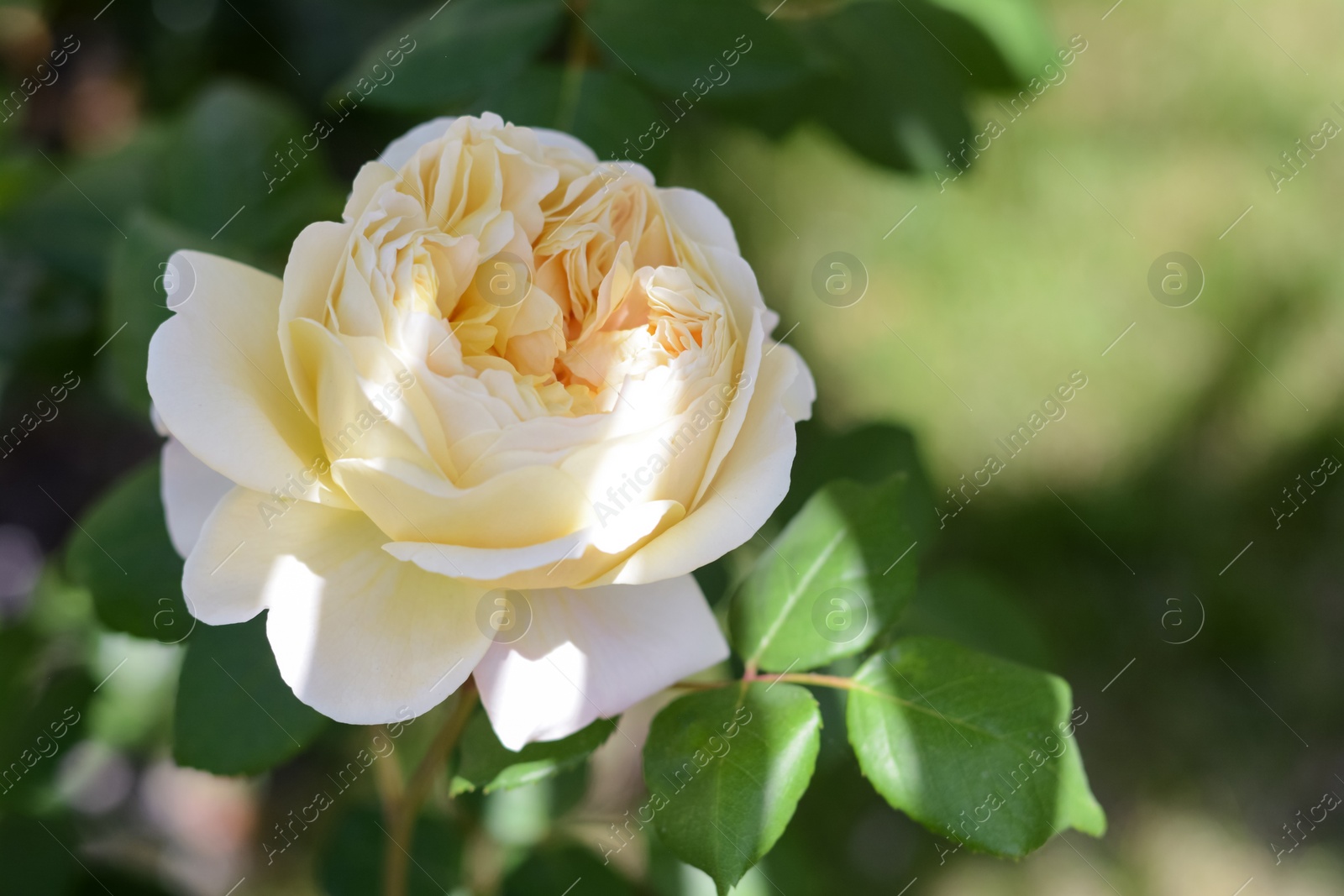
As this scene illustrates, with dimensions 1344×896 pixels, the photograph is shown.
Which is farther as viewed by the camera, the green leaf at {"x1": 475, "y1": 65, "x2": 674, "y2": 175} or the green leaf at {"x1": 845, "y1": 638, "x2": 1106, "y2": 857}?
the green leaf at {"x1": 475, "y1": 65, "x2": 674, "y2": 175}

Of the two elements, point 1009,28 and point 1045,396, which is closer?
point 1009,28

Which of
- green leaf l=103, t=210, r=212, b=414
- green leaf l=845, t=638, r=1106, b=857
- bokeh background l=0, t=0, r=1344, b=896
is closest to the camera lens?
green leaf l=845, t=638, r=1106, b=857

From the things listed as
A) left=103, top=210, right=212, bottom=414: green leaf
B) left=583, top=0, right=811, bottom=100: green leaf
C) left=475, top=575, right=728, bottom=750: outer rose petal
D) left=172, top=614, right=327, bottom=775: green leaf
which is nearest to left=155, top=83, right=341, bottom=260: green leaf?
left=103, top=210, right=212, bottom=414: green leaf

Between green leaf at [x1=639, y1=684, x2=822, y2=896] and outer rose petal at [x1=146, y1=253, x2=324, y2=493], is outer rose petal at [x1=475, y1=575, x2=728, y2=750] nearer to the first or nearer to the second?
green leaf at [x1=639, y1=684, x2=822, y2=896]

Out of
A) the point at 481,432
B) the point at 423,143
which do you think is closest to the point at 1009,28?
the point at 423,143

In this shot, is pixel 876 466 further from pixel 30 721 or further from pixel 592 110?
pixel 30 721

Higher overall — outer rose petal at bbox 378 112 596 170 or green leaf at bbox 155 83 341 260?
green leaf at bbox 155 83 341 260

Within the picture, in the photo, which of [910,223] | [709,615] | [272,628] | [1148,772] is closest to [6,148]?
[272,628]
